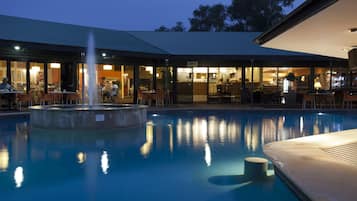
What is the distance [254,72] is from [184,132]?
12076 millimetres

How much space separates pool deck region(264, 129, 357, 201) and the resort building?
11.3m

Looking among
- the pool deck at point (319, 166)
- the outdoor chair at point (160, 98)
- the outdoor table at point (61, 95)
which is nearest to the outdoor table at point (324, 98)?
the outdoor chair at point (160, 98)

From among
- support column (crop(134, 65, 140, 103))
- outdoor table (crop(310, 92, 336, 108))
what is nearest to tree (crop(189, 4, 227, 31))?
support column (crop(134, 65, 140, 103))

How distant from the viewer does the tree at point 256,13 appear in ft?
113

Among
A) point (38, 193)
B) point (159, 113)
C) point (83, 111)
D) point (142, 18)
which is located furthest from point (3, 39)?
point (142, 18)

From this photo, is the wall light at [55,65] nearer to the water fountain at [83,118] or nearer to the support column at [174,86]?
the support column at [174,86]

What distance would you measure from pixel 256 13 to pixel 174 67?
17196 mm

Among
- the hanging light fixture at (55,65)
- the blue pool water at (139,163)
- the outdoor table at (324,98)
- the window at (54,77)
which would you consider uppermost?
the hanging light fixture at (55,65)

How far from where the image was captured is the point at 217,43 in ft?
66.8

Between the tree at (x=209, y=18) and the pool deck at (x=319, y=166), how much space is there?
3065cm

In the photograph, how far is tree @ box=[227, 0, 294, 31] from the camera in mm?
34562

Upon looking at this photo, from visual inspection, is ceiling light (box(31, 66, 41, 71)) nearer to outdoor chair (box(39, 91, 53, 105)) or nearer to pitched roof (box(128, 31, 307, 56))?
outdoor chair (box(39, 91, 53, 105))

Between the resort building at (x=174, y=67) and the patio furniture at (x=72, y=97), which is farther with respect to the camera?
the resort building at (x=174, y=67)

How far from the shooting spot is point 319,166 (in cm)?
526
